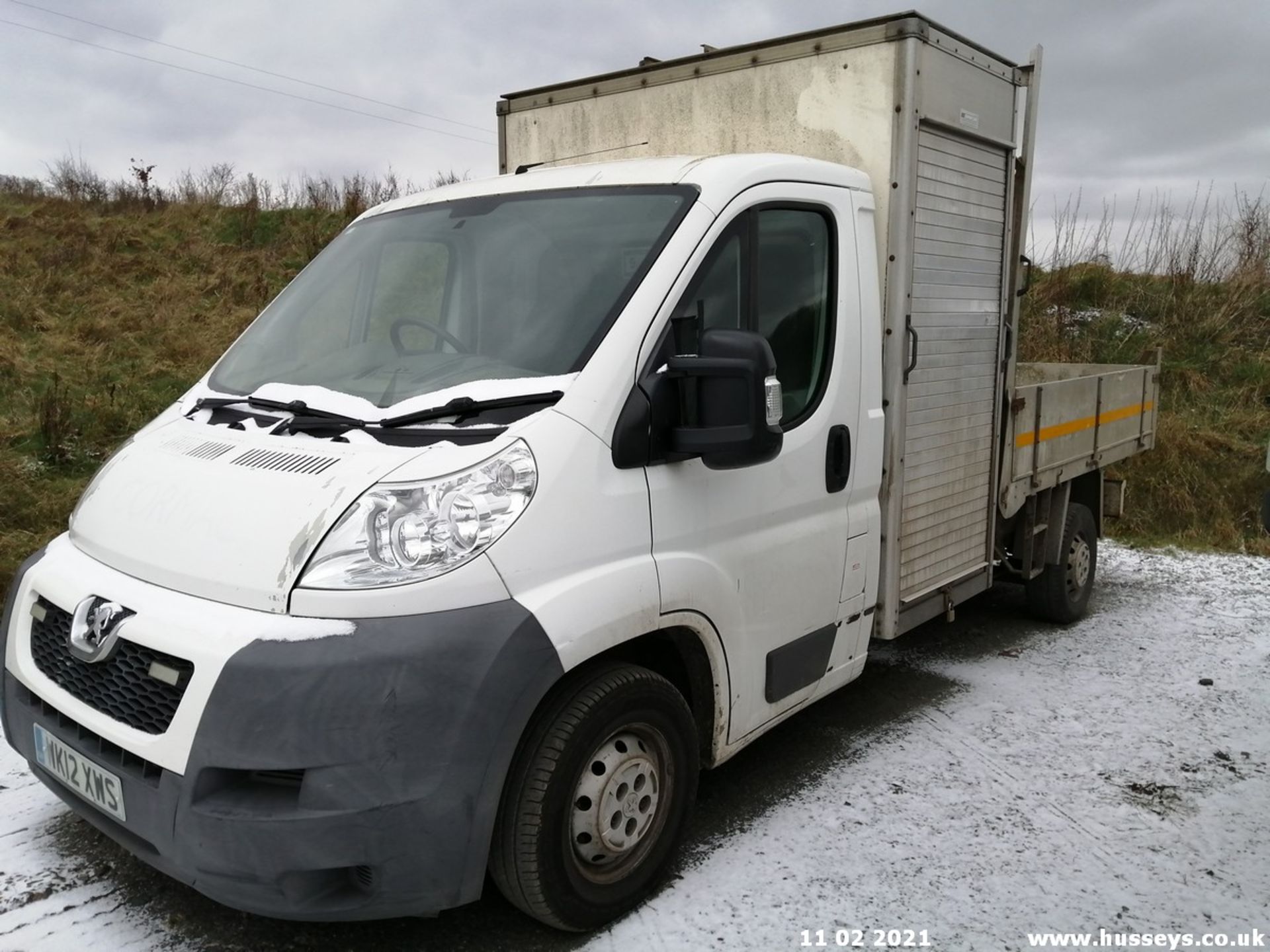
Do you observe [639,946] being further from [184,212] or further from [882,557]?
[184,212]

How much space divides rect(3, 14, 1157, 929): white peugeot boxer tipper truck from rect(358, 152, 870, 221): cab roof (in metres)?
0.02

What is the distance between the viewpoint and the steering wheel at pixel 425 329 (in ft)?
10.1

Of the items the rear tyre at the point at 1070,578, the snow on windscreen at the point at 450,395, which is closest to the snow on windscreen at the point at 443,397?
the snow on windscreen at the point at 450,395

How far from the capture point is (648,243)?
10.0ft

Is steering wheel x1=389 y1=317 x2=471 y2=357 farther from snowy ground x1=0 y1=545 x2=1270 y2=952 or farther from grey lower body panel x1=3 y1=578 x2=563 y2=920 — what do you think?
snowy ground x1=0 y1=545 x2=1270 y2=952

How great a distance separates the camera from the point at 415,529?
2441 millimetres

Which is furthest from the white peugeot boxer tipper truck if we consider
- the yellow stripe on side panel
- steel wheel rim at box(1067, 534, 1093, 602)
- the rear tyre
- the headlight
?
steel wheel rim at box(1067, 534, 1093, 602)

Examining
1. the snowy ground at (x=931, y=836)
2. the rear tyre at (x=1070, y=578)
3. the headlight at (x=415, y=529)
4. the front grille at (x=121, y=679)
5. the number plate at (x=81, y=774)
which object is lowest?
the snowy ground at (x=931, y=836)

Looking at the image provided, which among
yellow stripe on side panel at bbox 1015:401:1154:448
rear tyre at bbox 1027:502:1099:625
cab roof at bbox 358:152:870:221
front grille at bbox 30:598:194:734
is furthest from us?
rear tyre at bbox 1027:502:1099:625

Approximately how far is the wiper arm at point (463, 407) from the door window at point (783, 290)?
580 millimetres

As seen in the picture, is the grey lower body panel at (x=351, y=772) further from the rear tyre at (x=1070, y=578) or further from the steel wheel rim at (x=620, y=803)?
the rear tyre at (x=1070, y=578)

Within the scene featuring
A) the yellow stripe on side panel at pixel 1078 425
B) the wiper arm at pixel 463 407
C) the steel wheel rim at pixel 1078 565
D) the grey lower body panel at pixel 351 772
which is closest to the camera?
the grey lower body panel at pixel 351 772

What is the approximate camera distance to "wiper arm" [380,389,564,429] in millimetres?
2701

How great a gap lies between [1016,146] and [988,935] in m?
3.49
